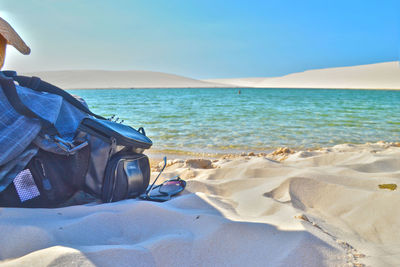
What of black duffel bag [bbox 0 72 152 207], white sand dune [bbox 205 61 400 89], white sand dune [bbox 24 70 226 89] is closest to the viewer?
black duffel bag [bbox 0 72 152 207]

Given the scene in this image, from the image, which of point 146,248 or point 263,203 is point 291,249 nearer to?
point 146,248

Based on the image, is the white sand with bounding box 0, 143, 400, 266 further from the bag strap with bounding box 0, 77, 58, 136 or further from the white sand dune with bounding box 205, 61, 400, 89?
the white sand dune with bounding box 205, 61, 400, 89

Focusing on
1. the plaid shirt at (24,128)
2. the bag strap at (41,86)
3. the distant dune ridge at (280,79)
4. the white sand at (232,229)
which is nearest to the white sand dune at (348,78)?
the distant dune ridge at (280,79)

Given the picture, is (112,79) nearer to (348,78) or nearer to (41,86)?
(348,78)

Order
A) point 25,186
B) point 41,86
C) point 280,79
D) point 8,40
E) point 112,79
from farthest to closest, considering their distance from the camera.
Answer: point 280,79 → point 112,79 → point 41,86 → point 8,40 → point 25,186

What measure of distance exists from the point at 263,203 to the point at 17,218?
1.32 metres

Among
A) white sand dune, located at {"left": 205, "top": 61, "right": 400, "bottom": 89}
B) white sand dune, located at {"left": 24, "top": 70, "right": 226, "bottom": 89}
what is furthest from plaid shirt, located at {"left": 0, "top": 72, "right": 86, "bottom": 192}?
white sand dune, located at {"left": 24, "top": 70, "right": 226, "bottom": 89}

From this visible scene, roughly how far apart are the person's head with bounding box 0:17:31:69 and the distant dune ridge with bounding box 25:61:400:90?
76405 mm

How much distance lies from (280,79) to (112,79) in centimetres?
5346

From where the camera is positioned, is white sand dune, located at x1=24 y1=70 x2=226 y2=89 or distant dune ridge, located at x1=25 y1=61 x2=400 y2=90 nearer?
distant dune ridge, located at x1=25 y1=61 x2=400 y2=90

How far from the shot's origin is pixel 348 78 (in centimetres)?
7956

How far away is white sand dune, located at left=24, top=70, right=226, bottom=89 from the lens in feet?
260

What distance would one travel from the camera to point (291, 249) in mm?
1209

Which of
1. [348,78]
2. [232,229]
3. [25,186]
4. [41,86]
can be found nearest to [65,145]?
[25,186]
